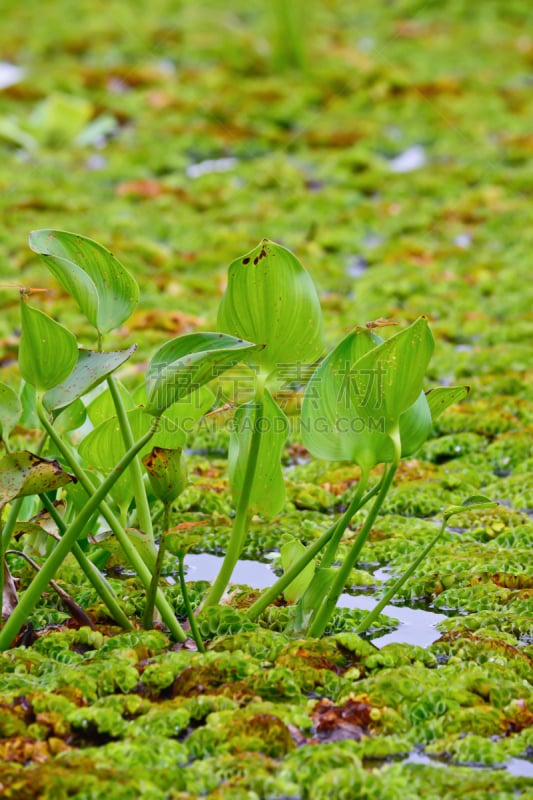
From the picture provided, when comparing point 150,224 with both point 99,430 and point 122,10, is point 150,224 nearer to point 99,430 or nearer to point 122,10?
point 99,430

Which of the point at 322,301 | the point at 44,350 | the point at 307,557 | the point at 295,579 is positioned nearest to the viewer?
the point at 44,350

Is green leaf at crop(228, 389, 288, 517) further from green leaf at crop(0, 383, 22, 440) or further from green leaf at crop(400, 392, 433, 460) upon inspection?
green leaf at crop(0, 383, 22, 440)

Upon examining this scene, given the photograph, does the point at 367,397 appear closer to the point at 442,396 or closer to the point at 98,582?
the point at 442,396

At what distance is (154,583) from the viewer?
1932 mm

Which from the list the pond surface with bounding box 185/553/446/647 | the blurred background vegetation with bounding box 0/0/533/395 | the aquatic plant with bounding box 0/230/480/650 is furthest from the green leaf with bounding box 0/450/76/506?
the blurred background vegetation with bounding box 0/0/533/395

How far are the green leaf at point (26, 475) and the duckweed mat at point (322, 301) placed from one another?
0.81 ft

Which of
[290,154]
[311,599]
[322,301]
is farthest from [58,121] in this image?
[311,599]

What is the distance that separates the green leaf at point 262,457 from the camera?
2055mm

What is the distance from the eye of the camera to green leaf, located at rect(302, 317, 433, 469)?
5.98 ft

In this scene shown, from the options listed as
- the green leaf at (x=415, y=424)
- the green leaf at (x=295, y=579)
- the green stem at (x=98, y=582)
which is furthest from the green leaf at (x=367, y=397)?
the green stem at (x=98, y=582)

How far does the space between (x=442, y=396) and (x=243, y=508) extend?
438 mm

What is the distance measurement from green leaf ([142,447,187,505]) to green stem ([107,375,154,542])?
6.4 inches

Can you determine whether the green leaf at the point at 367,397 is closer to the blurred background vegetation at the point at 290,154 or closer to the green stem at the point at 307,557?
the green stem at the point at 307,557

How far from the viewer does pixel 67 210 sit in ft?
17.4
